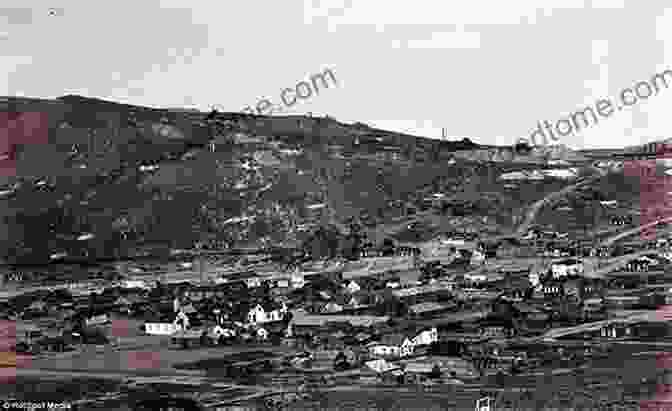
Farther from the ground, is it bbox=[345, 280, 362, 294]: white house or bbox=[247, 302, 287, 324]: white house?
bbox=[345, 280, 362, 294]: white house

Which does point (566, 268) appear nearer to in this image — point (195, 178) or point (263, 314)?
point (263, 314)

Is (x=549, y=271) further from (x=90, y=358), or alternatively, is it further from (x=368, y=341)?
(x=90, y=358)

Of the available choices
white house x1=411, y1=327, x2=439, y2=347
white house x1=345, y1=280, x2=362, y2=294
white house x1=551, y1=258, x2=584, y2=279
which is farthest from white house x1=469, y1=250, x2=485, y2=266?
white house x1=411, y1=327, x2=439, y2=347

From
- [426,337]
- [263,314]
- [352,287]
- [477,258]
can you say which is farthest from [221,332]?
[477,258]

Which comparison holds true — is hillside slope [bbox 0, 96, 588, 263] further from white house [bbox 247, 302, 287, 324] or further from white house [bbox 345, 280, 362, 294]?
white house [bbox 247, 302, 287, 324]

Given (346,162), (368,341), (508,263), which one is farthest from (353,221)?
(368,341)

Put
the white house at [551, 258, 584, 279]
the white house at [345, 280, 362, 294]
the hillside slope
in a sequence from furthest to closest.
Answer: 1. the hillside slope
2. the white house at [551, 258, 584, 279]
3. the white house at [345, 280, 362, 294]
